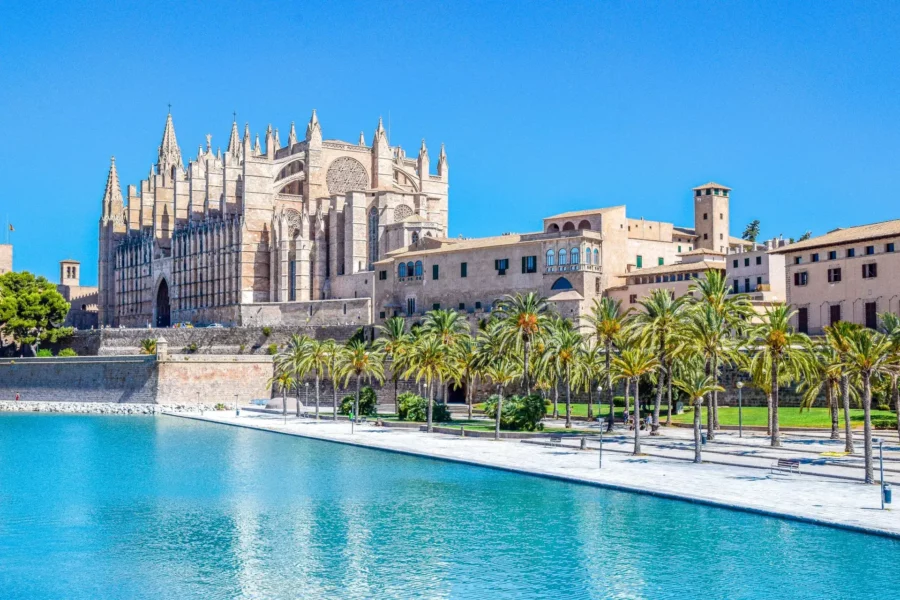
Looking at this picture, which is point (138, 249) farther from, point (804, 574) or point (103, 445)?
point (804, 574)

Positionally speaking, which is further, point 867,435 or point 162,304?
point 162,304

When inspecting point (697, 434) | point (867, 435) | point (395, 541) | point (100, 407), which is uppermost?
point (867, 435)

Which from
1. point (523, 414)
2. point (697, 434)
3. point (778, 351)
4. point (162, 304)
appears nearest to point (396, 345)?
point (523, 414)

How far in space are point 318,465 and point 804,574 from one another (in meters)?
20.9

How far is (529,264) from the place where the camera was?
63625mm

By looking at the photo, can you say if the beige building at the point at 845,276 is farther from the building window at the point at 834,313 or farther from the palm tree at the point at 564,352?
the palm tree at the point at 564,352

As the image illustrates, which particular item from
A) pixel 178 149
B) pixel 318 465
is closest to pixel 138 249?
pixel 178 149

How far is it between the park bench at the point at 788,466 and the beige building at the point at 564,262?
27.4 m

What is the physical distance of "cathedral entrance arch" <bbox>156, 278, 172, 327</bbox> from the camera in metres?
101

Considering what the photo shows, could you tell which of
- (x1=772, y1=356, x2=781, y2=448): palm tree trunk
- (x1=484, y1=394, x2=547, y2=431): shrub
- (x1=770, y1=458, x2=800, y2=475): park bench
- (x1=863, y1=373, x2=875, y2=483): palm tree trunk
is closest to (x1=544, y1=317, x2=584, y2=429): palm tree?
(x1=484, y1=394, x2=547, y2=431): shrub

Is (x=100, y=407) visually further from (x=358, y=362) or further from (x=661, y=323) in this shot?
(x=661, y=323)

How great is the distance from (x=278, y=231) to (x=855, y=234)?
4624cm

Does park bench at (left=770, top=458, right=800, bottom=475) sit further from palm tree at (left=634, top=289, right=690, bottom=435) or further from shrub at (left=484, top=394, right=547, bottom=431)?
shrub at (left=484, top=394, right=547, bottom=431)

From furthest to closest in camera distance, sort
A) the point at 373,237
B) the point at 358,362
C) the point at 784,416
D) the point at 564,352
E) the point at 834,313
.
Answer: the point at 373,237 → the point at 358,362 → the point at 834,313 → the point at 564,352 → the point at 784,416
